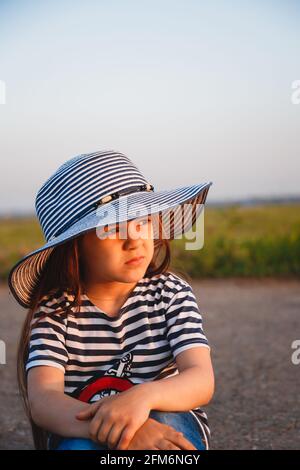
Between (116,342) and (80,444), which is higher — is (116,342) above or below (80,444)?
above

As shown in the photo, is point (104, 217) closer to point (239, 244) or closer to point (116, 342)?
point (116, 342)

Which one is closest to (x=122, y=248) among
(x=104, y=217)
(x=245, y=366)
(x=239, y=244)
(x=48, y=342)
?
(x=104, y=217)

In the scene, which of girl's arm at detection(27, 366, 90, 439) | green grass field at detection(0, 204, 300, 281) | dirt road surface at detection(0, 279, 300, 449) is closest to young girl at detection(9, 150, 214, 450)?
girl's arm at detection(27, 366, 90, 439)

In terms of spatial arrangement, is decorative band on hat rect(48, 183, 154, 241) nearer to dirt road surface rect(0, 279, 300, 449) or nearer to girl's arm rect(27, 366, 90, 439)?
girl's arm rect(27, 366, 90, 439)

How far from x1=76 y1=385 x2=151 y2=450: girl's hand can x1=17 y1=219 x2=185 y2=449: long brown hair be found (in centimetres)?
39

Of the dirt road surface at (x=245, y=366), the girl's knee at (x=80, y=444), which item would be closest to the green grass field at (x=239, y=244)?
the dirt road surface at (x=245, y=366)

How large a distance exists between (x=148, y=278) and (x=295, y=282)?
401 centimetres

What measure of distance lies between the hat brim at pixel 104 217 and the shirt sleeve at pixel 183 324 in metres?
0.26

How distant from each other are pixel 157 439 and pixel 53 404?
0.29m

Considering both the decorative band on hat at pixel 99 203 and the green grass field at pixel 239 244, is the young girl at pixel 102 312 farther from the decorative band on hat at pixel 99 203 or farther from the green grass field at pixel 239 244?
the green grass field at pixel 239 244

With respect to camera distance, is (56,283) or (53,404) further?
(56,283)

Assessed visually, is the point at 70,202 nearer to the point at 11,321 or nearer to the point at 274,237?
the point at 11,321

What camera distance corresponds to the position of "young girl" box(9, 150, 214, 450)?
5.67ft

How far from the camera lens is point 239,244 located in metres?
6.36
